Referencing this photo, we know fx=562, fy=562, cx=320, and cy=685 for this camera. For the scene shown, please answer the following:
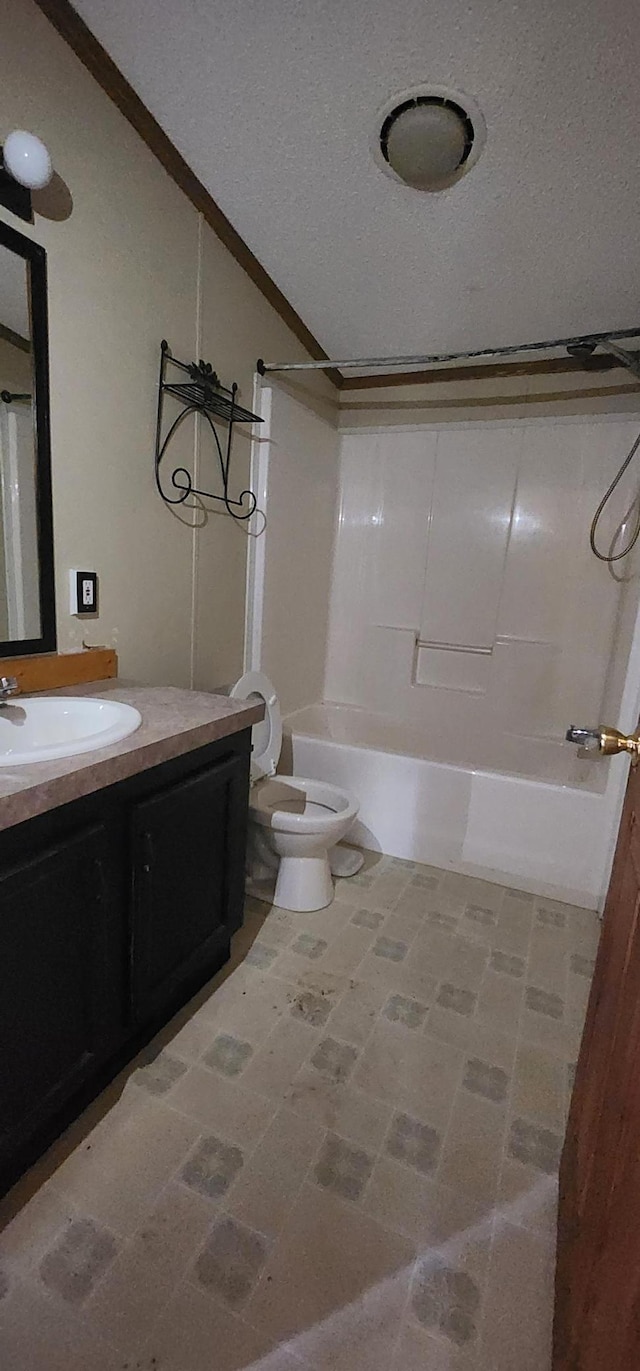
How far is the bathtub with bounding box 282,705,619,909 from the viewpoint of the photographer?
6.72 ft

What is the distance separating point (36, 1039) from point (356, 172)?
2.13 meters

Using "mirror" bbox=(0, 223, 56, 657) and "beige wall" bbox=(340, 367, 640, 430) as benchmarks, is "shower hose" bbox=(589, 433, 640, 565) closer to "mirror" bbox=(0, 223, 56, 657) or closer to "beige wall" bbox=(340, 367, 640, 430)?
"beige wall" bbox=(340, 367, 640, 430)

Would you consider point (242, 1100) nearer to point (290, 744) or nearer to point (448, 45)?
point (290, 744)

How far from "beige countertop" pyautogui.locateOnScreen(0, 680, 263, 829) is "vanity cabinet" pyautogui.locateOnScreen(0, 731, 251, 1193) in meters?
0.06

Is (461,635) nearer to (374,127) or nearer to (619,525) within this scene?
(619,525)

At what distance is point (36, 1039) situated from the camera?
98 centimetres

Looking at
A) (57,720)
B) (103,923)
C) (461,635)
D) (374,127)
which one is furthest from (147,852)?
(461,635)

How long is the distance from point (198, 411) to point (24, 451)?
2.25ft

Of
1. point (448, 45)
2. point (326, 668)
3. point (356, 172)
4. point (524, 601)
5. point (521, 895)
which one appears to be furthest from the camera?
point (326, 668)

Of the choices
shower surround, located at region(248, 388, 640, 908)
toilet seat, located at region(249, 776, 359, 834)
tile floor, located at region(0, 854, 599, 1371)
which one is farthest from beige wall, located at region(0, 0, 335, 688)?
tile floor, located at region(0, 854, 599, 1371)

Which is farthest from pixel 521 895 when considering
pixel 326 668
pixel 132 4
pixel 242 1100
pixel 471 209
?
pixel 132 4

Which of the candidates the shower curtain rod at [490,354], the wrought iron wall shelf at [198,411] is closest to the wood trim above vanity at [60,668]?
the wrought iron wall shelf at [198,411]

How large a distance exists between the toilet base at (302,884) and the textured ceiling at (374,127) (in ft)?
6.57

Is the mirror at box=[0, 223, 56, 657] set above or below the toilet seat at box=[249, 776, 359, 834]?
above
